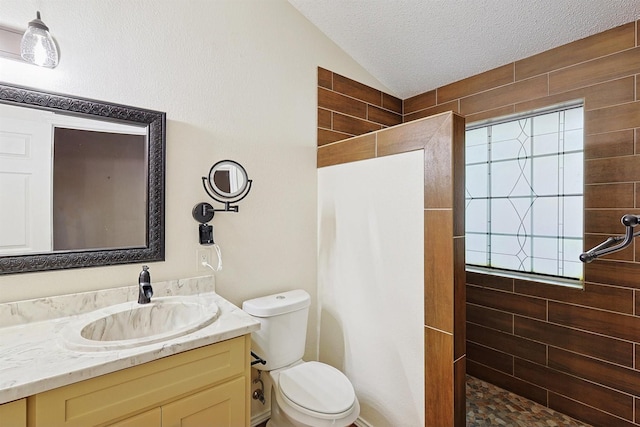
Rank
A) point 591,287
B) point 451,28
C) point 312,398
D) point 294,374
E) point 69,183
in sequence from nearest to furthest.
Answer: point 69,183 < point 312,398 < point 294,374 < point 591,287 < point 451,28

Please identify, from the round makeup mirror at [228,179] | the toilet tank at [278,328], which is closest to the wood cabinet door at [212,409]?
the toilet tank at [278,328]

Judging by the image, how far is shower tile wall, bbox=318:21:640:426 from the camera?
5.59ft

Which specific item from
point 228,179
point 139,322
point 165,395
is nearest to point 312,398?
point 165,395

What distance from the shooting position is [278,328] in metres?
1.72

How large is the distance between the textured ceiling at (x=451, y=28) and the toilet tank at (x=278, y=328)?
1.88 m

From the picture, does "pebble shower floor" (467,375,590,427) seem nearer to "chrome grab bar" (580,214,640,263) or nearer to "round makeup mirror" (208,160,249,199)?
"chrome grab bar" (580,214,640,263)

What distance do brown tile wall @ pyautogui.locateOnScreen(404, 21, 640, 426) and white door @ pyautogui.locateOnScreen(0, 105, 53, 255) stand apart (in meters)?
2.70

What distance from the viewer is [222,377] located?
1182 millimetres

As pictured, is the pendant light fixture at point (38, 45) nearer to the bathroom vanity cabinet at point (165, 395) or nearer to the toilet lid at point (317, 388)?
the bathroom vanity cabinet at point (165, 395)

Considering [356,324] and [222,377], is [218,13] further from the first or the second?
[356,324]

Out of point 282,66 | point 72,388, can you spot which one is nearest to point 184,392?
point 72,388

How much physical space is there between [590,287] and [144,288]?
2.50 m

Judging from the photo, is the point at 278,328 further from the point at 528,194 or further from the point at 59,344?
the point at 528,194

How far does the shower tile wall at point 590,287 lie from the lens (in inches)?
67.1
